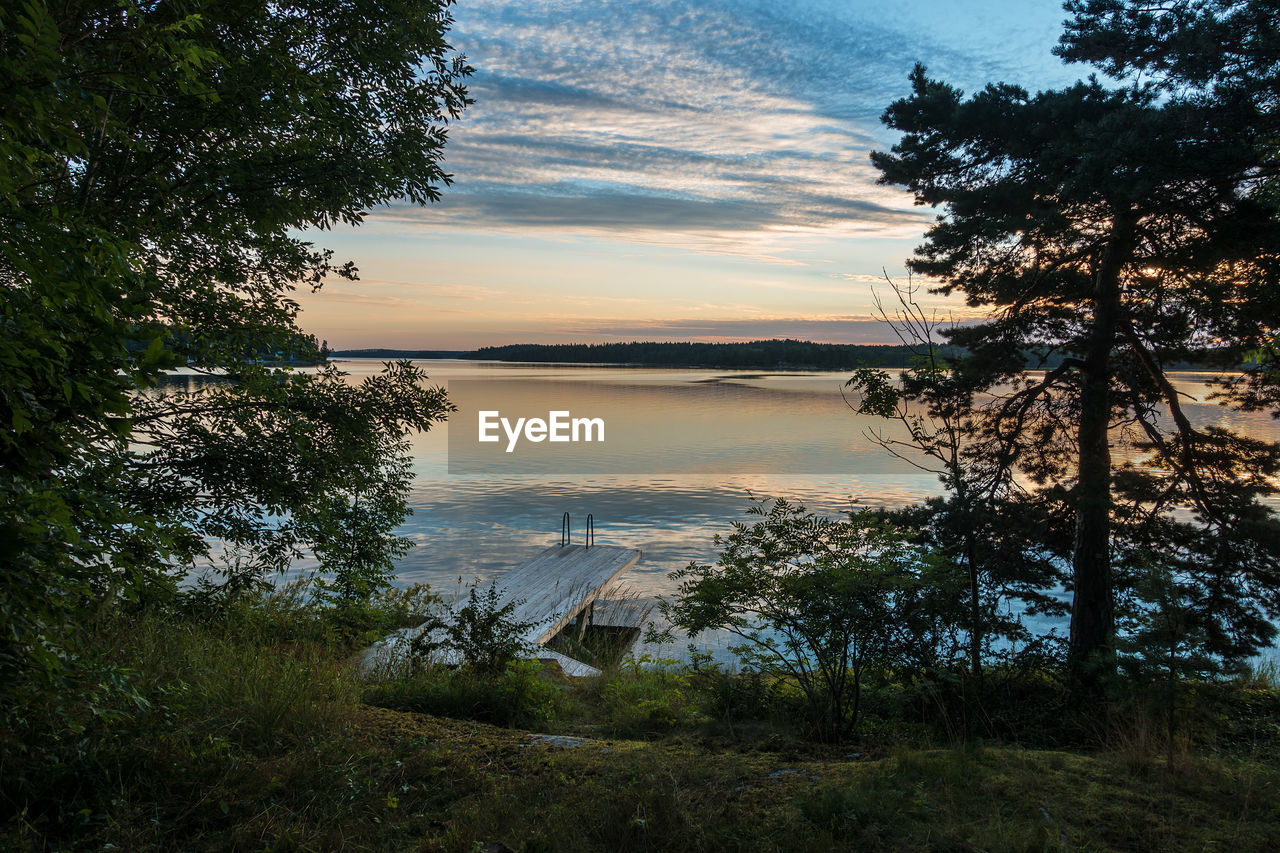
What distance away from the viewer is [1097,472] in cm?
930

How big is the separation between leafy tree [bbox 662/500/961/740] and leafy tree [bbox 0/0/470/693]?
4163 millimetres

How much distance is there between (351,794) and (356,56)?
6492 millimetres

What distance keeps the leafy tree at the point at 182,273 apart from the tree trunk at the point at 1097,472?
835cm

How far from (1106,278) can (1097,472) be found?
8.44 feet

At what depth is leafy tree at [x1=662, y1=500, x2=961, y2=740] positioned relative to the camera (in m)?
5.84

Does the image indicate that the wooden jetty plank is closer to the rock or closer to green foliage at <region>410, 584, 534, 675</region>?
green foliage at <region>410, 584, 534, 675</region>

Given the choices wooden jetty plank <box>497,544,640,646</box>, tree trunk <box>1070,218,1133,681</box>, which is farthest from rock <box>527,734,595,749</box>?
tree trunk <box>1070,218,1133,681</box>

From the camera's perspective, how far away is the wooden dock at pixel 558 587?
10495 mm

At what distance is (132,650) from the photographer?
478 centimetres

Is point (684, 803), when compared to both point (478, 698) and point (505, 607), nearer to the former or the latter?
point (478, 698)

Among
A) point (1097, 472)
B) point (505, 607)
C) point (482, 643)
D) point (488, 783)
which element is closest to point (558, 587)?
point (505, 607)

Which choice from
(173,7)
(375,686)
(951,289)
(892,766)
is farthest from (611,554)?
(173,7)

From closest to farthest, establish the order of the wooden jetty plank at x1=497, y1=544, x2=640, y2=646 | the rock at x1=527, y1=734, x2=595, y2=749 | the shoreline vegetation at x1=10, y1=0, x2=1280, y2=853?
the shoreline vegetation at x1=10, y1=0, x2=1280, y2=853 < the rock at x1=527, y1=734, x2=595, y2=749 < the wooden jetty plank at x1=497, y1=544, x2=640, y2=646

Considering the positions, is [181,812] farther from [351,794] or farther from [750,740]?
[750,740]
